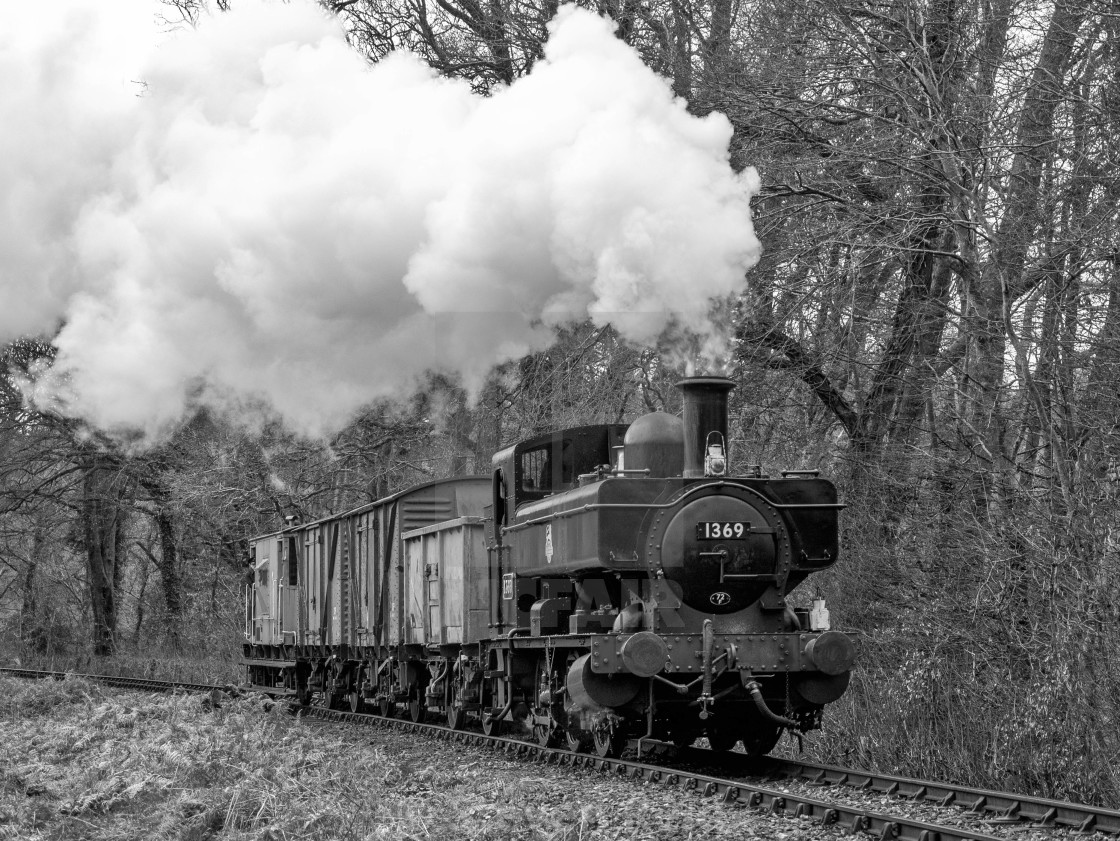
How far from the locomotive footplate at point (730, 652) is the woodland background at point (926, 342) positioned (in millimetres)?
1203

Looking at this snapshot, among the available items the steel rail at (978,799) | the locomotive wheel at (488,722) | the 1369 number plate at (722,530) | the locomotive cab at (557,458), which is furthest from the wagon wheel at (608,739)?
the locomotive wheel at (488,722)

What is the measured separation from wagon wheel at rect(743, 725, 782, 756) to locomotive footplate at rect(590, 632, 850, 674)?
3.03ft

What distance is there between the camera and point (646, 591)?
33.8 feet

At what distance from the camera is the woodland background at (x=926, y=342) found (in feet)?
33.9

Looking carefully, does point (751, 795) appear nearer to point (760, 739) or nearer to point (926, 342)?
point (760, 739)

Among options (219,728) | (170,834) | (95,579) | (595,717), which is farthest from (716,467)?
(95,579)

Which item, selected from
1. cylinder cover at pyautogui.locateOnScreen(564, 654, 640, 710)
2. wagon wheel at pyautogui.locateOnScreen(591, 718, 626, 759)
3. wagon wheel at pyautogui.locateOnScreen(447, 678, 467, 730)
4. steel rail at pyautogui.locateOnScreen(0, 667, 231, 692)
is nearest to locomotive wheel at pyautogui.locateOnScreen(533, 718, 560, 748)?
wagon wheel at pyautogui.locateOnScreen(591, 718, 626, 759)

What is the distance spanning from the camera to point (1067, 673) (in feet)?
30.7

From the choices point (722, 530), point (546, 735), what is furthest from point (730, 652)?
point (546, 735)

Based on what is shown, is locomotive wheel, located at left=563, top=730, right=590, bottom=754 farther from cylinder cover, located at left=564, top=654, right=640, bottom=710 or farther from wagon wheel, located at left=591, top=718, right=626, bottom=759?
cylinder cover, located at left=564, top=654, right=640, bottom=710

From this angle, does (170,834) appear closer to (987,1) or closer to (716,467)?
(716,467)

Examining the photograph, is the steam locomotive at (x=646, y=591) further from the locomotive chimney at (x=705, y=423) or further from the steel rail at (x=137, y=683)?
→ the steel rail at (x=137, y=683)

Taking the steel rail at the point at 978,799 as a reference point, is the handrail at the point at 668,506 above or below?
above

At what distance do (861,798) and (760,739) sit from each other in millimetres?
2078
